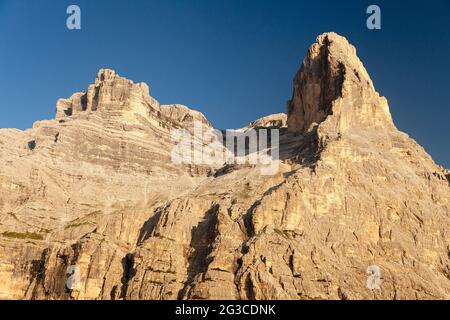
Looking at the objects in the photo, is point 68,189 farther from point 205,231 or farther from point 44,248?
point 205,231

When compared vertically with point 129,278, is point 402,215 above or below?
above

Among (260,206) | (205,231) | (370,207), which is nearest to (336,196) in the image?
(370,207)

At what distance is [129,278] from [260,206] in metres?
31.7

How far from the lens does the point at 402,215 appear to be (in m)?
162
